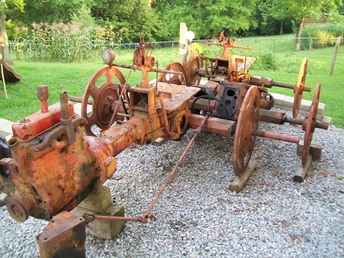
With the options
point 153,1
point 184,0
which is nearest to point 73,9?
point 184,0

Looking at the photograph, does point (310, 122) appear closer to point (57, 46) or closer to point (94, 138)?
point (94, 138)

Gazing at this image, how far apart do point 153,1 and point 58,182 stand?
21.0 m

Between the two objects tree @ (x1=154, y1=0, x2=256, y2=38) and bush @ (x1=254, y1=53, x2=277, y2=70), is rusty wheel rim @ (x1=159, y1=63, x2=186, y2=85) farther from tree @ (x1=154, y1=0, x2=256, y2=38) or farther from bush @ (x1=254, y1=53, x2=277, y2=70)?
tree @ (x1=154, y1=0, x2=256, y2=38)

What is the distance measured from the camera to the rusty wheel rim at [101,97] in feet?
13.9

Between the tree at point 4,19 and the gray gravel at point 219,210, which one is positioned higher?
the tree at point 4,19

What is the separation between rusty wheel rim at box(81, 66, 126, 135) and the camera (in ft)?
13.9

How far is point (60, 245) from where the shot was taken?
95.5 inches

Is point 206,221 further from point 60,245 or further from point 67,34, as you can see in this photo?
point 67,34

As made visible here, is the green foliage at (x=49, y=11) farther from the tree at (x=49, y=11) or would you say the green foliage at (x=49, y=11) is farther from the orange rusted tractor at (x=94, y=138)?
the orange rusted tractor at (x=94, y=138)

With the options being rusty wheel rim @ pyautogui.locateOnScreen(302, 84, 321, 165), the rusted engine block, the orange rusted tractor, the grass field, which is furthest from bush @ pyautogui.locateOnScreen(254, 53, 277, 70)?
the rusted engine block

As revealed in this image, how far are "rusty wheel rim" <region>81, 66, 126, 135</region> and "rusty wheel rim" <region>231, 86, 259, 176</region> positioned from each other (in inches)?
50.9

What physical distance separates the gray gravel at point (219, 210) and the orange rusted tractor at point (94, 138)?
26 centimetres

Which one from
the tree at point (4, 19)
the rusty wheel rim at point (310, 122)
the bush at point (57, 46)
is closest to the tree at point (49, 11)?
the bush at point (57, 46)

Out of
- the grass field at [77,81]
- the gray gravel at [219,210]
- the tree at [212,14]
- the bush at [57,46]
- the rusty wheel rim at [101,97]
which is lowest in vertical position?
the gray gravel at [219,210]
